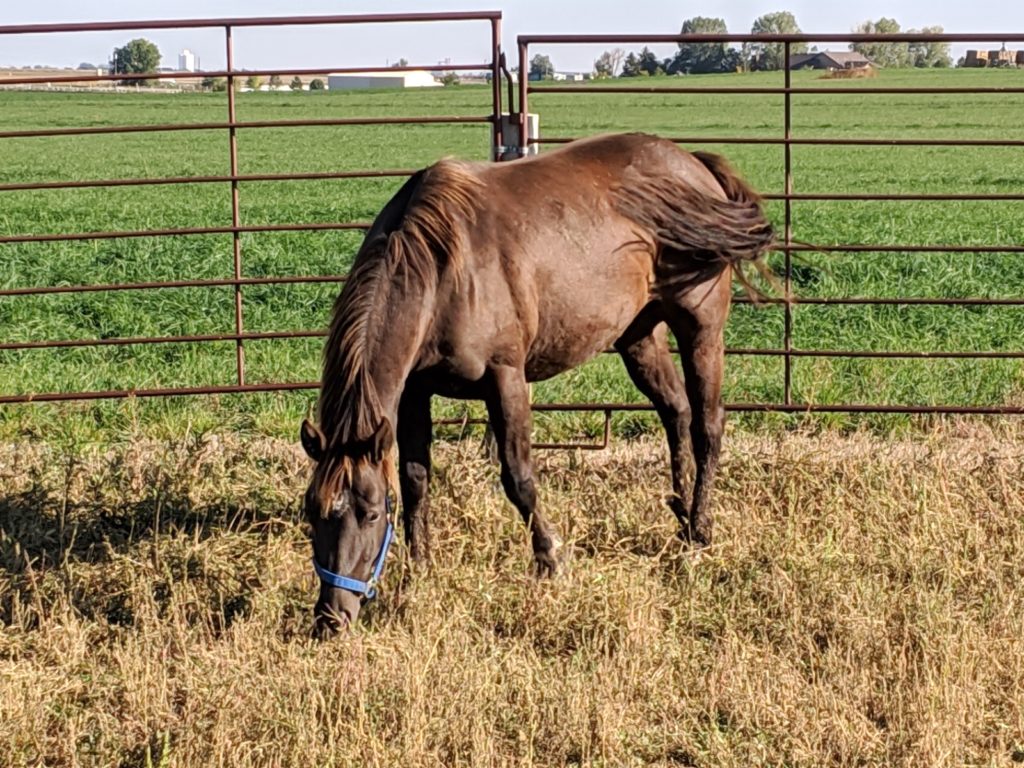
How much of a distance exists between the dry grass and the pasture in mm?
14

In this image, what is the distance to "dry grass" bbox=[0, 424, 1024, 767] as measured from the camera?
13.3 ft

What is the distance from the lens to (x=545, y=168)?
5.88m

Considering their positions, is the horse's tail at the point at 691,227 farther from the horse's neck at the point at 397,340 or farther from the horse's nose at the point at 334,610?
the horse's nose at the point at 334,610

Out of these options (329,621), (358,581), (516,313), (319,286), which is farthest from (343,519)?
(319,286)

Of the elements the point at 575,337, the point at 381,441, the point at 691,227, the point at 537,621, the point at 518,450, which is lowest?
the point at 537,621

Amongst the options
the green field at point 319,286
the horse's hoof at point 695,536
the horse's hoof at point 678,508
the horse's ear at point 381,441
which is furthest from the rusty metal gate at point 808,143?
the horse's ear at point 381,441

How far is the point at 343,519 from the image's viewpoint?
4.67 metres

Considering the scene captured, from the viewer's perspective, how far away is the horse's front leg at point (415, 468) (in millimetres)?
5613

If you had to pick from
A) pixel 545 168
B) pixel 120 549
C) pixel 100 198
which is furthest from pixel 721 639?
pixel 100 198

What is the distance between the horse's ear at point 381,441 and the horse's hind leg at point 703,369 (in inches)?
73.4

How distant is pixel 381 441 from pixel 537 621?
0.88 m

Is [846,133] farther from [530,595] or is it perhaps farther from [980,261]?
[530,595]

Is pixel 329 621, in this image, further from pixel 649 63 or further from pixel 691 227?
pixel 649 63

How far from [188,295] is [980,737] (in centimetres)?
851
